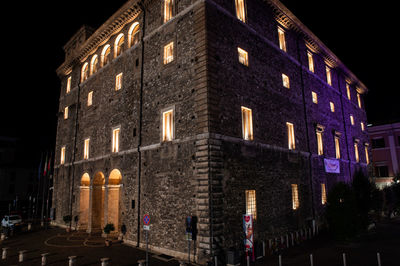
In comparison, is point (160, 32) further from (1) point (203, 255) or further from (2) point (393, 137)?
(2) point (393, 137)

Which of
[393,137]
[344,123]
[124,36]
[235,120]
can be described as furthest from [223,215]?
[393,137]

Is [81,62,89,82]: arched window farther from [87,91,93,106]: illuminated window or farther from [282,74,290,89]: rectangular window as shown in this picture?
[282,74,290,89]: rectangular window

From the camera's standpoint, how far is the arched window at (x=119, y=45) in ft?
74.7

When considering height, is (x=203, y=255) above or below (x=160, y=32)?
below

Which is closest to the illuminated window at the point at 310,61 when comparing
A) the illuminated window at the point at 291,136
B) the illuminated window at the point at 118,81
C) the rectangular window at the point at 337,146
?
the rectangular window at the point at 337,146

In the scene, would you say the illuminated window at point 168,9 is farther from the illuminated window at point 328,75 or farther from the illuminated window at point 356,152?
the illuminated window at point 356,152

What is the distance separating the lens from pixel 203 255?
12.5 meters

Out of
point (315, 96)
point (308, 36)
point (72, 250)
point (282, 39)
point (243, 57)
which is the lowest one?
point (72, 250)

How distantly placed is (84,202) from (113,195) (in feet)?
17.3

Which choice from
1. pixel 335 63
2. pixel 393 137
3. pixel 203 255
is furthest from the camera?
pixel 393 137

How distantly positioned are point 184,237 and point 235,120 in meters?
7.52

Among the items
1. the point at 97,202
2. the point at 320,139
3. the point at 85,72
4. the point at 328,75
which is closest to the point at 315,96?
the point at 320,139

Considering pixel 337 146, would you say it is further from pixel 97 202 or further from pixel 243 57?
pixel 97 202

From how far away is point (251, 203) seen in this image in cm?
1558
